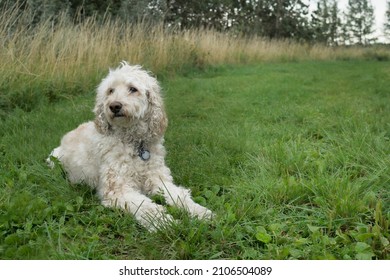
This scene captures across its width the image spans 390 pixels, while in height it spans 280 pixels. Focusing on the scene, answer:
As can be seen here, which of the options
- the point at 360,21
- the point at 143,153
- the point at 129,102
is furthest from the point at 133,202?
the point at 360,21

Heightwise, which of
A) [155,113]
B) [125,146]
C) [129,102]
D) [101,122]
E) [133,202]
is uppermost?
[129,102]

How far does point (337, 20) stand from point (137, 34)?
25307 millimetres

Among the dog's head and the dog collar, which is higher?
the dog's head

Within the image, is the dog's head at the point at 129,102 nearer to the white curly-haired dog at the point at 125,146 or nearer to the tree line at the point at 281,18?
the white curly-haired dog at the point at 125,146

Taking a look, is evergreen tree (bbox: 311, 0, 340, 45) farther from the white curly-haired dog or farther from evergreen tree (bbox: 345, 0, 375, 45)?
the white curly-haired dog

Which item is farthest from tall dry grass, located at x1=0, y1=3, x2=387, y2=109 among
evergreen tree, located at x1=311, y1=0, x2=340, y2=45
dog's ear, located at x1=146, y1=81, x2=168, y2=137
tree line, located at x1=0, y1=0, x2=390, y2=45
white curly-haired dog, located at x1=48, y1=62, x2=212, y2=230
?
evergreen tree, located at x1=311, y1=0, x2=340, y2=45

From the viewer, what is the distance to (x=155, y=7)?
1612 centimetres

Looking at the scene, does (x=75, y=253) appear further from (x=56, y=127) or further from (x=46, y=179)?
(x=56, y=127)

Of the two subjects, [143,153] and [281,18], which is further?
[281,18]

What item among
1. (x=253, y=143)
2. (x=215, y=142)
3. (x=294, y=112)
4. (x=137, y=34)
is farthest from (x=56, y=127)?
(x=137, y=34)

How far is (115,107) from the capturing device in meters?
3.80

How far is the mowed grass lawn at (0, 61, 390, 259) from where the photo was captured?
263 centimetres

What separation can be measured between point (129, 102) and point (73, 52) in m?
5.48

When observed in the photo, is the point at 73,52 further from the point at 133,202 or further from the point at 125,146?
the point at 133,202
